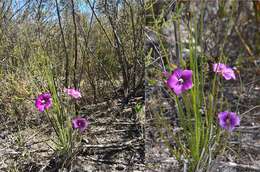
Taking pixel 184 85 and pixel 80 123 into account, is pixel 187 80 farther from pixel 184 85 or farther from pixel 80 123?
pixel 80 123

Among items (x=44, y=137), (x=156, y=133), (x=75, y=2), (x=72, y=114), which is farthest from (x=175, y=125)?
(x=75, y=2)

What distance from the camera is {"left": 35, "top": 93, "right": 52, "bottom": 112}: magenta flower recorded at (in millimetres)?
2197

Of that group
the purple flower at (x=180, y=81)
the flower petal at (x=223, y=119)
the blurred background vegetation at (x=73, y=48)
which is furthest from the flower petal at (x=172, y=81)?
the blurred background vegetation at (x=73, y=48)

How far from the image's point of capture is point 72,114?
2.47m

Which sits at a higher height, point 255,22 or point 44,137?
point 255,22

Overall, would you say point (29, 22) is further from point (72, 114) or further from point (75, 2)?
point (72, 114)

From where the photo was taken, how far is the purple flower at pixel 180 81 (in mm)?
1729

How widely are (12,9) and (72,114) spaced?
0.94 m

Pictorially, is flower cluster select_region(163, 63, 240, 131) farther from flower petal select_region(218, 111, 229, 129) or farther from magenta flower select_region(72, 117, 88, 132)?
magenta flower select_region(72, 117, 88, 132)

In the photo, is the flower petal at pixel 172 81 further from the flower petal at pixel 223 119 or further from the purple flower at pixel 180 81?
the flower petal at pixel 223 119

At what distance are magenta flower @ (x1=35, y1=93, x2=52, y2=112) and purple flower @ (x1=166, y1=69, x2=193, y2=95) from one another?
72cm

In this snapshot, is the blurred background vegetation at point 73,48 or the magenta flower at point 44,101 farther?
the blurred background vegetation at point 73,48

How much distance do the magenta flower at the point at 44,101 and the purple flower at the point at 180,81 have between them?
721 mm

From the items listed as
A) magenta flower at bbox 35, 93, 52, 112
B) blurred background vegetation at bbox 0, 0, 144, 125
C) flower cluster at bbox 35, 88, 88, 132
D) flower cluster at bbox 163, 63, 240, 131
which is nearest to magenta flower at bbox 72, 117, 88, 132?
flower cluster at bbox 35, 88, 88, 132
